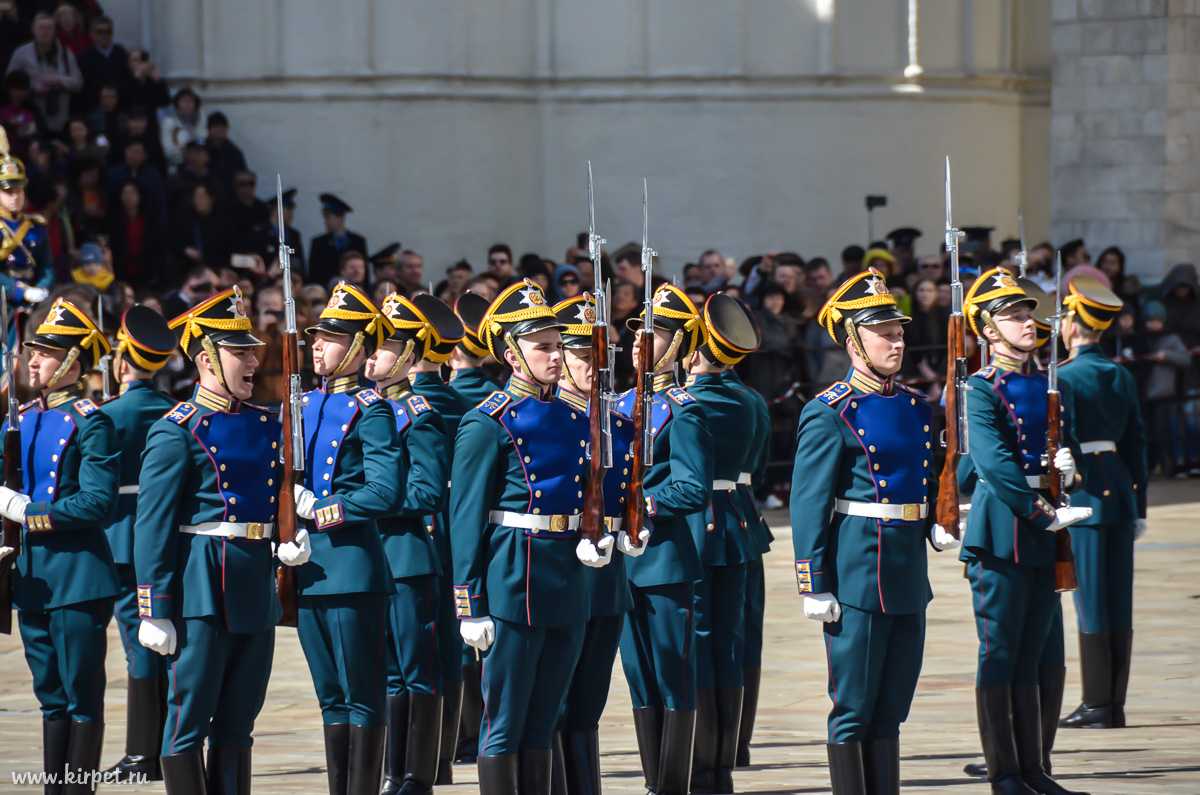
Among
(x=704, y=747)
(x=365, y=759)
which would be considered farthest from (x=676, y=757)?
(x=365, y=759)

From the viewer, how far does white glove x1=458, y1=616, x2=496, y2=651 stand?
8125 millimetres

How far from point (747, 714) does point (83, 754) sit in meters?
2.71

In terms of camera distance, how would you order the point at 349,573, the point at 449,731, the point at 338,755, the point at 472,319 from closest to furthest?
the point at 349,573 < the point at 338,755 < the point at 449,731 < the point at 472,319

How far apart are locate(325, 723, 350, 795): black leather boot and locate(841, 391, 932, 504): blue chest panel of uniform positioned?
197cm

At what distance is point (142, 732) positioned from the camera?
10.0 m

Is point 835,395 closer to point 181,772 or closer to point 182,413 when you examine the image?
point 182,413

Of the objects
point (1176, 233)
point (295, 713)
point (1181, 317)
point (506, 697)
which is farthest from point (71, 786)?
point (1176, 233)

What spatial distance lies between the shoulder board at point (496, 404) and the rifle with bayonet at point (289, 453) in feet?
2.10

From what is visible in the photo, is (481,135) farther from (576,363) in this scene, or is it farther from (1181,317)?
(576,363)

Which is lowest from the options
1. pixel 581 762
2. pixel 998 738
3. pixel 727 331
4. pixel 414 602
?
pixel 998 738

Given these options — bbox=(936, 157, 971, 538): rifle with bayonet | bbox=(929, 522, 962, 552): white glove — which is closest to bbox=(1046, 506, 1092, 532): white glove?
bbox=(936, 157, 971, 538): rifle with bayonet

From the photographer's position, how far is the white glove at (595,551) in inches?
323

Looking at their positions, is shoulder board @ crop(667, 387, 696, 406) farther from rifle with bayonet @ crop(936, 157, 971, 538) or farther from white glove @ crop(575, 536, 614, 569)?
white glove @ crop(575, 536, 614, 569)

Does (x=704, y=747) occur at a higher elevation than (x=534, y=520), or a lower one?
lower
